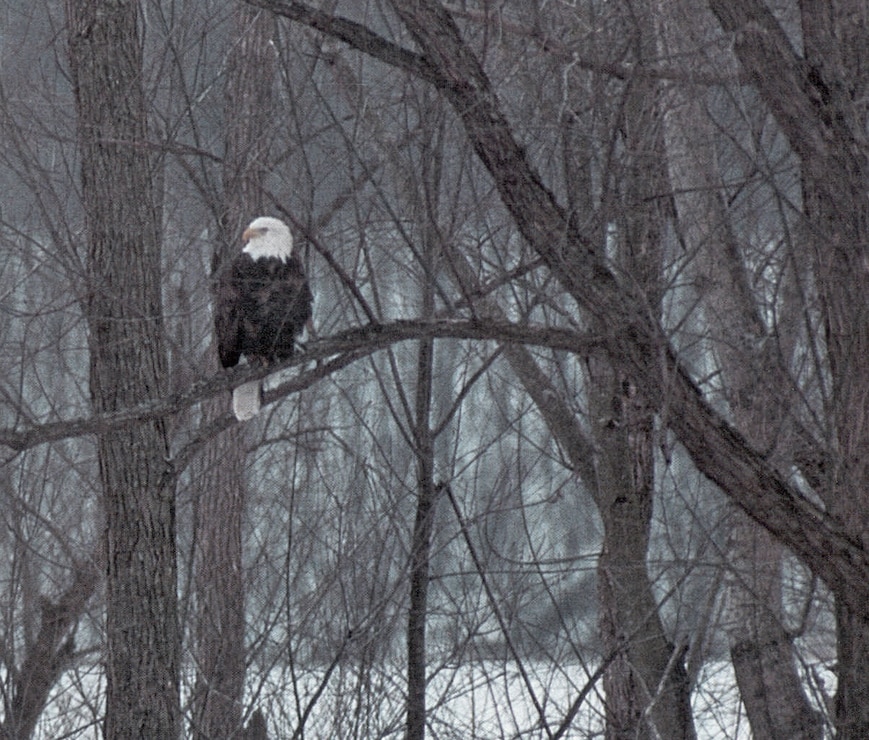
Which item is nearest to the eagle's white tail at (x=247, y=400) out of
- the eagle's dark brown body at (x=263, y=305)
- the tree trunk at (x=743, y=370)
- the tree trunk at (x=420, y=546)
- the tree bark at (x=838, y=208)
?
the eagle's dark brown body at (x=263, y=305)

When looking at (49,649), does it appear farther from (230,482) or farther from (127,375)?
(127,375)

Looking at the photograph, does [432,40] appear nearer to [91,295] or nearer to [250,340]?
[250,340]

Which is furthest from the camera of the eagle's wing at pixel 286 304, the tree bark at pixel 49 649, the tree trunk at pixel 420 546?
the tree bark at pixel 49 649

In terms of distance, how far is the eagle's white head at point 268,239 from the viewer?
4762mm

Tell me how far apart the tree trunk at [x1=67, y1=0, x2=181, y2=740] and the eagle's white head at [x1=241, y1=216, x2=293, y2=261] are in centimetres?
56

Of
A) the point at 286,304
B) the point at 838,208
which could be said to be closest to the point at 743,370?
the point at 838,208

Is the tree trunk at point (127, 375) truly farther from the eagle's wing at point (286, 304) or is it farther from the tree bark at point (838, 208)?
the tree bark at point (838, 208)

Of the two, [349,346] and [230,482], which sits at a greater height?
[230,482]

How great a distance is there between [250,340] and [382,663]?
124 cm

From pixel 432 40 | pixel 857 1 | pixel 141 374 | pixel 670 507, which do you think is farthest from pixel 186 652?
pixel 857 1

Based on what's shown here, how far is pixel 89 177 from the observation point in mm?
5367

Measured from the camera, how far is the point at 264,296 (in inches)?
187

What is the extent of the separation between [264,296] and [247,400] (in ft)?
1.57

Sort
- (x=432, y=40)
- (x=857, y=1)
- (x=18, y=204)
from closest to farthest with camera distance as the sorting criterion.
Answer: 1. (x=432, y=40)
2. (x=857, y=1)
3. (x=18, y=204)
